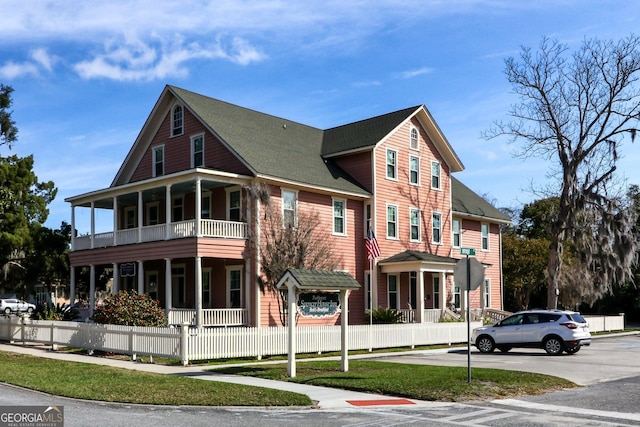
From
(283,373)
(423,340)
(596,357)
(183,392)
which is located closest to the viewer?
(183,392)

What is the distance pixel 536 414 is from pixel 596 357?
13.2 metres

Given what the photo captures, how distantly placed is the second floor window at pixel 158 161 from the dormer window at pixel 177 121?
1242 millimetres

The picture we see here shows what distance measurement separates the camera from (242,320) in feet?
98.0

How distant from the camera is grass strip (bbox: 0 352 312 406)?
13312 mm

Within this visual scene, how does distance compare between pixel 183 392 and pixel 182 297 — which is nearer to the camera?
pixel 183 392

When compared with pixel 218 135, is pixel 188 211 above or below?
below

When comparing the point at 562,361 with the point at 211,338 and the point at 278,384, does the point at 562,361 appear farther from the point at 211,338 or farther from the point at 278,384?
the point at 211,338

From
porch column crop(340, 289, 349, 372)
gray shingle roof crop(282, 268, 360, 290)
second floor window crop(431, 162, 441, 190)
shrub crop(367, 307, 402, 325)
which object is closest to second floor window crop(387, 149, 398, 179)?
second floor window crop(431, 162, 441, 190)

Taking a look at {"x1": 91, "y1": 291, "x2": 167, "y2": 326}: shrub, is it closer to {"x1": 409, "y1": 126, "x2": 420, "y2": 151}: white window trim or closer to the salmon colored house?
the salmon colored house

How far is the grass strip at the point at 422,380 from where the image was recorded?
14.6 meters

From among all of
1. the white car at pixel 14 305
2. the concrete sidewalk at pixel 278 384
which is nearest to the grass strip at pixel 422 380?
the concrete sidewalk at pixel 278 384

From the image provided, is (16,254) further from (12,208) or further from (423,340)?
(423,340)

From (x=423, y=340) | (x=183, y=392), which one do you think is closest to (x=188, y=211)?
(x=423, y=340)

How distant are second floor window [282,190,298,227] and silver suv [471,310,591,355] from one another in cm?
956
